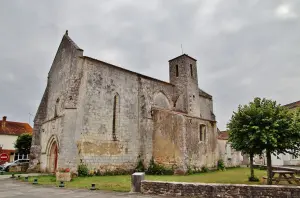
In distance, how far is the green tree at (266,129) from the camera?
11.8 meters

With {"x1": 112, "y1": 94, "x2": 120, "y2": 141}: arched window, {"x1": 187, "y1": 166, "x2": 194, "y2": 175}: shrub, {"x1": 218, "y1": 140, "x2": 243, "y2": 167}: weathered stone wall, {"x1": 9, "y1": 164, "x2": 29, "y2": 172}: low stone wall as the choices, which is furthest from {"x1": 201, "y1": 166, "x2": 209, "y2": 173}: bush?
{"x1": 9, "y1": 164, "x2": 29, "y2": 172}: low stone wall

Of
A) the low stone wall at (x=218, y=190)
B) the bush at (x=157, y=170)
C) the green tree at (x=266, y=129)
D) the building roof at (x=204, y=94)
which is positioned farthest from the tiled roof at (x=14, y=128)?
the green tree at (x=266, y=129)

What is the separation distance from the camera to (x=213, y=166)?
74.6 feet

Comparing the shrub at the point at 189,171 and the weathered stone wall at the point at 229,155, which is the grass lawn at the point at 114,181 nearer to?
the shrub at the point at 189,171

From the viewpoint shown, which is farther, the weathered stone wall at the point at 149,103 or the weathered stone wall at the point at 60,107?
the weathered stone wall at the point at 149,103

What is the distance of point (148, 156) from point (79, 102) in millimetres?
7491

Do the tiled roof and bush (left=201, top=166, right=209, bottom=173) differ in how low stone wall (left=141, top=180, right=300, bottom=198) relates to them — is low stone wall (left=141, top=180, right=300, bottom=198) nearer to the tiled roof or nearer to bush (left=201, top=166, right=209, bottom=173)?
bush (left=201, top=166, right=209, bottom=173)

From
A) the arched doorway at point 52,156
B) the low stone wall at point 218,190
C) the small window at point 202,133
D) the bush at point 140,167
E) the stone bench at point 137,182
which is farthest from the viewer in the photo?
the small window at point 202,133

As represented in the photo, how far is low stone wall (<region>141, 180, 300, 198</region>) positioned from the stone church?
865cm

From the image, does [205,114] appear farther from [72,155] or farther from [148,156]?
[72,155]

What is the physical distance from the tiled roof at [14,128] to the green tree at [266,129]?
39.1 meters

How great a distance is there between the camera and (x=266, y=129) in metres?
11.9

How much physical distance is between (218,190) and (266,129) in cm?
503

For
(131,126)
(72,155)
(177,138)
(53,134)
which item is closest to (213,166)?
(177,138)
